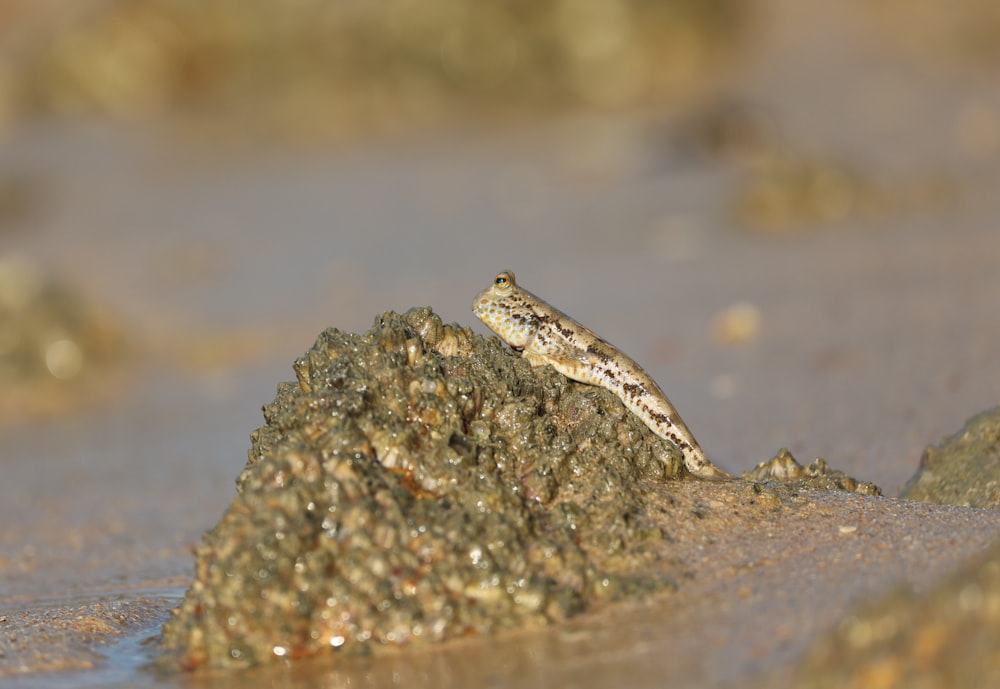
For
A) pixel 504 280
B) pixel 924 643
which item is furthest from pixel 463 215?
pixel 924 643

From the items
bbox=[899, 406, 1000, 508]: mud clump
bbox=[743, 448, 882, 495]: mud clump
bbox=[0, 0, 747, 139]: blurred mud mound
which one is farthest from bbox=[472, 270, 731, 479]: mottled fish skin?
bbox=[0, 0, 747, 139]: blurred mud mound

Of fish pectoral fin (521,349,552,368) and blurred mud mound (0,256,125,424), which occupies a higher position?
blurred mud mound (0,256,125,424)

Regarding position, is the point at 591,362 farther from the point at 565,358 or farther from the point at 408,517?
the point at 408,517

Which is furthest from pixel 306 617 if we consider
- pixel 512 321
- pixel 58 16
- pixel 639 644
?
pixel 58 16

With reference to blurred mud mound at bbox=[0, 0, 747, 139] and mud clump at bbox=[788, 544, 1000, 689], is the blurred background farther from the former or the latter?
mud clump at bbox=[788, 544, 1000, 689]

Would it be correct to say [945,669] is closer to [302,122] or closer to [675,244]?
[675,244]
